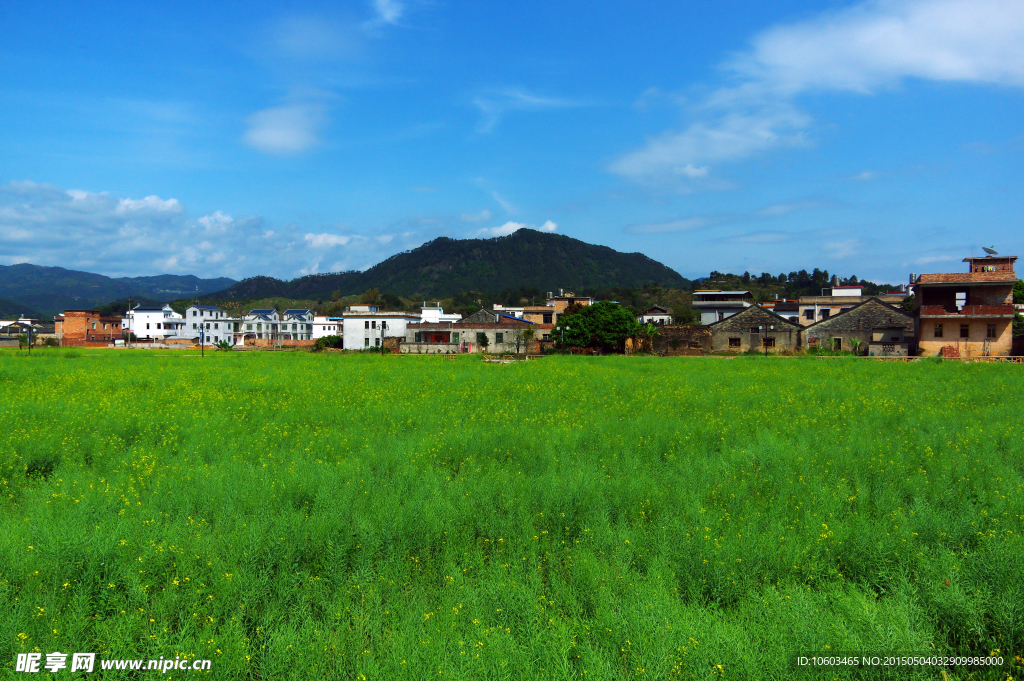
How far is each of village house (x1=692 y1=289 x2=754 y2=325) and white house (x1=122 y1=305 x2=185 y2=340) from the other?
290 ft

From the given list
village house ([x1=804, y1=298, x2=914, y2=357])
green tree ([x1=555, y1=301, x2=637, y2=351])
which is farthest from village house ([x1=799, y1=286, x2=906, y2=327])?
green tree ([x1=555, y1=301, x2=637, y2=351])

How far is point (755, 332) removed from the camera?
5341cm

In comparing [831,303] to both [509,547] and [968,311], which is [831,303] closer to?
[968,311]

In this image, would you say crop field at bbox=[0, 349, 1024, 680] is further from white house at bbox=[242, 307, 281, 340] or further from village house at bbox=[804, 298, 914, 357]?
white house at bbox=[242, 307, 281, 340]

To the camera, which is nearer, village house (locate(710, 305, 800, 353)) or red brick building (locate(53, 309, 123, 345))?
village house (locate(710, 305, 800, 353))

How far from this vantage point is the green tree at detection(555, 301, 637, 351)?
50.3 m

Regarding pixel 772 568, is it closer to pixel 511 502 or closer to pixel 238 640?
pixel 511 502

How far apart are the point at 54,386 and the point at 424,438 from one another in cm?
1663

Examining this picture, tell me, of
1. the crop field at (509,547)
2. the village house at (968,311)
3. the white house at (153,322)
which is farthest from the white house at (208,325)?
the village house at (968,311)

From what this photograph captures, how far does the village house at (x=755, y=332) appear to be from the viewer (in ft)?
172

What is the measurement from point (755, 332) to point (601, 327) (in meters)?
16.1

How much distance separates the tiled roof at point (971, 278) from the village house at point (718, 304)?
20.6 m

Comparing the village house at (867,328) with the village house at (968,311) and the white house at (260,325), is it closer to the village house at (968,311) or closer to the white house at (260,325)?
the village house at (968,311)

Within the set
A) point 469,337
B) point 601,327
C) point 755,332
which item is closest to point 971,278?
point 755,332
